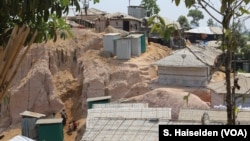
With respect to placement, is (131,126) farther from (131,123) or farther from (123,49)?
(123,49)

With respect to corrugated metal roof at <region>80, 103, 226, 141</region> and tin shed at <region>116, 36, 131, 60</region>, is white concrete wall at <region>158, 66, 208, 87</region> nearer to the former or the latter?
tin shed at <region>116, 36, 131, 60</region>

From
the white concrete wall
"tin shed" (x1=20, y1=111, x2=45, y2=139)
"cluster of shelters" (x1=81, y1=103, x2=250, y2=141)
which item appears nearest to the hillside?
the white concrete wall

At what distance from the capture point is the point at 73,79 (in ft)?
72.4

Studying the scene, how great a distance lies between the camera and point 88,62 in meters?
21.9

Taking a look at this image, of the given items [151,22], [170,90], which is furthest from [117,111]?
[170,90]

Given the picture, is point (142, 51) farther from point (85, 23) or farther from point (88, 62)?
point (85, 23)

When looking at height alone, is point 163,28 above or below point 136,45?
above

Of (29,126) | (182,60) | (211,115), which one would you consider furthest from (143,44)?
(211,115)

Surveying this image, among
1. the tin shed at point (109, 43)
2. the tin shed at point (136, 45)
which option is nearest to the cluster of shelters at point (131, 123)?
the tin shed at point (136, 45)

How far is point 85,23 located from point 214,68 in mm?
27983

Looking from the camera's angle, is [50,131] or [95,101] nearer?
[50,131]

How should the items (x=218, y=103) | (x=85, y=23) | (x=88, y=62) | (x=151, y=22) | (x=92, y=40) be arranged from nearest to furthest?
(x=151, y=22)
(x=218, y=103)
(x=88, y=62)
(x=92, y=40)
(x=85, y=23)

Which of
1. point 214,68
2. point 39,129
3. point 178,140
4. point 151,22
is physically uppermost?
point 151,22

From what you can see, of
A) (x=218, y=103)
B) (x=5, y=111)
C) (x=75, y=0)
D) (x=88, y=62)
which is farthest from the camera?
(x=88, y=62)
